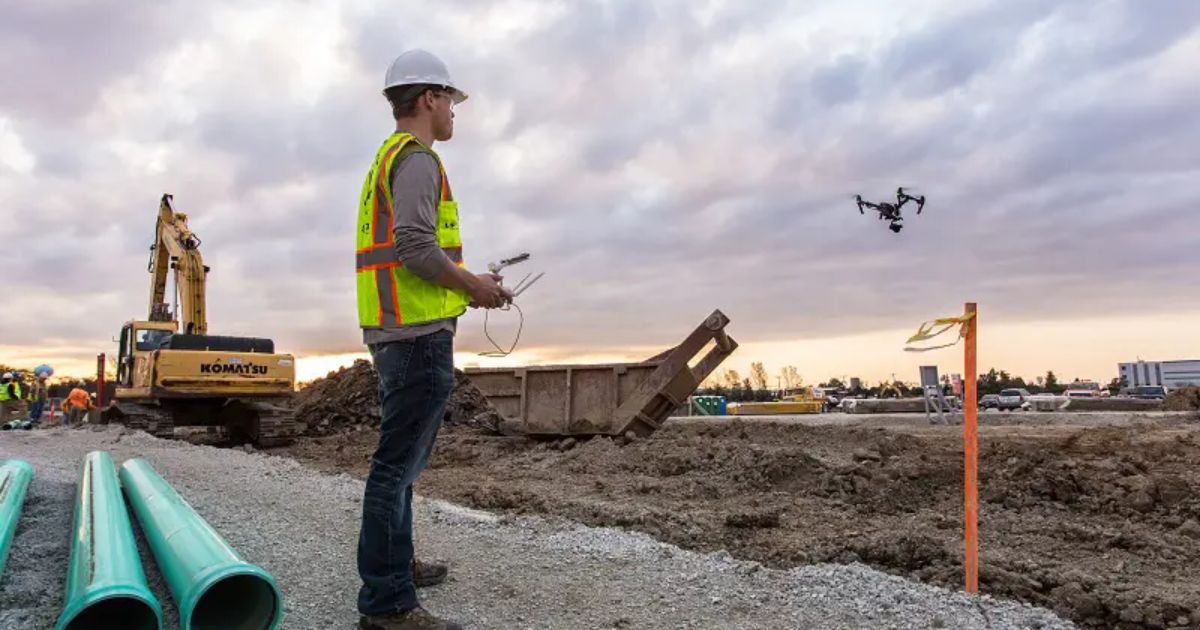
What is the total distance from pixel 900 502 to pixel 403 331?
5368 millimetres

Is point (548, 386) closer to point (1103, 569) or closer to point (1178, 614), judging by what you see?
point (1103, 569)

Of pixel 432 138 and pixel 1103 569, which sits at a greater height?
pixel 432 138

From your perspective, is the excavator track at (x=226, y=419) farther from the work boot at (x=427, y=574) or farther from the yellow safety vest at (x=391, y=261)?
the yellow safety vest at (x=391, y=261)

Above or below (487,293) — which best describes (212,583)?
below

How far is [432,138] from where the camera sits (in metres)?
3.49

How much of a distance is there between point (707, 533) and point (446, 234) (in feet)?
10.5

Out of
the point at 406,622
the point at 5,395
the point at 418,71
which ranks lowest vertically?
the point at 406,622

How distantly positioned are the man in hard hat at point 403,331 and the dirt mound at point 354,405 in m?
12.7

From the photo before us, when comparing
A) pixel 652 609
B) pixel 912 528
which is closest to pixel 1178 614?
pixel 912 528

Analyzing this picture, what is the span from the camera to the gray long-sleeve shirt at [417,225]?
310cm

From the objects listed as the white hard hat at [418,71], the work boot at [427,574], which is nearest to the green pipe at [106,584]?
the work boot at [427,574]

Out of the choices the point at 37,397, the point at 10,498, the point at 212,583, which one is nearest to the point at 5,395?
the point at 37,397

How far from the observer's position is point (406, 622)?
10.4 feet

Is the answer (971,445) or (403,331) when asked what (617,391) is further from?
(403,331)
